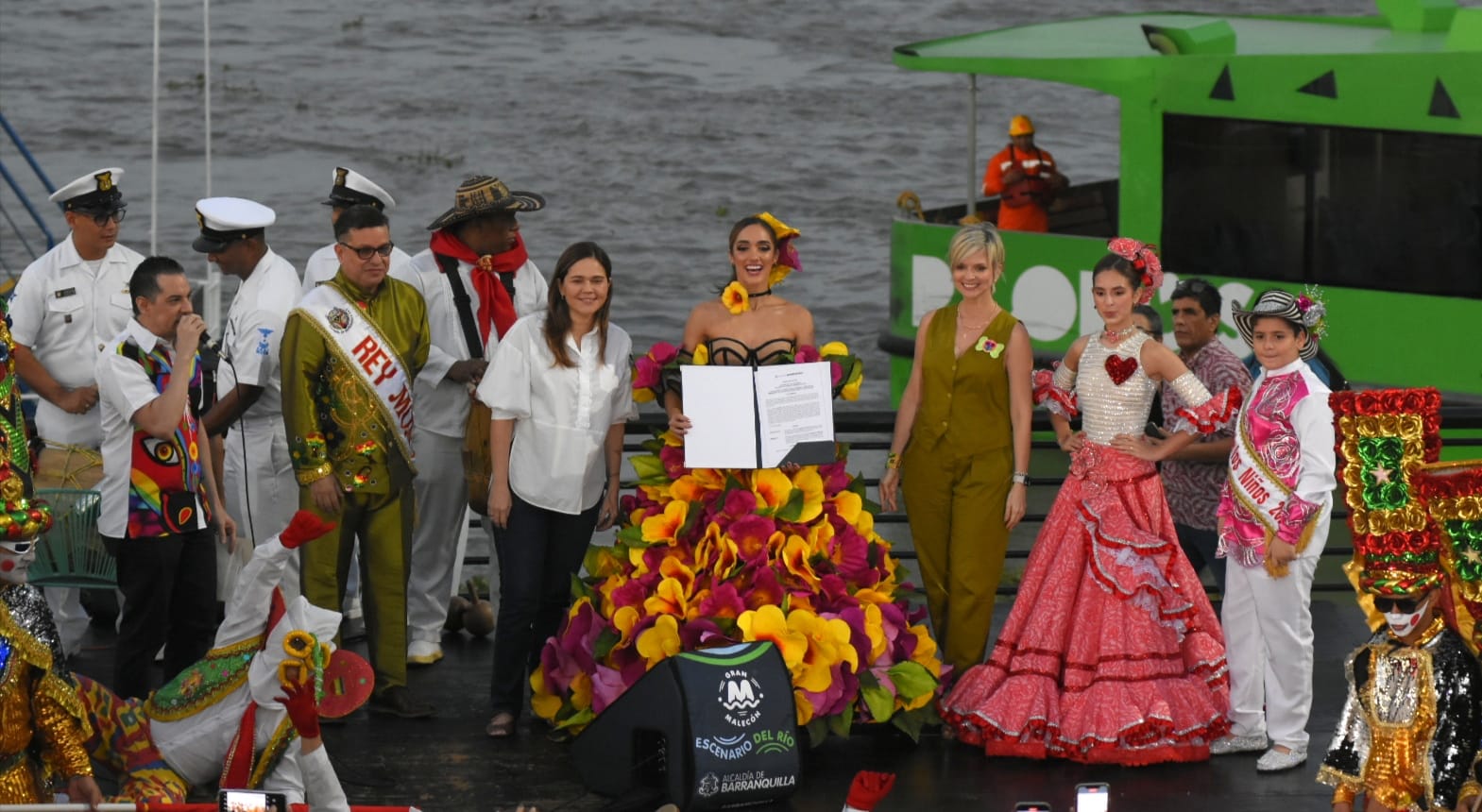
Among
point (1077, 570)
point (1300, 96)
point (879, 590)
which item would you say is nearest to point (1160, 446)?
point (1077, 570)

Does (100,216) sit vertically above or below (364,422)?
above

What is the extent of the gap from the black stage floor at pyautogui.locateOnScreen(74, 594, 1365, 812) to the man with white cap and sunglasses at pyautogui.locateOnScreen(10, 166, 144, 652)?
4.64ft

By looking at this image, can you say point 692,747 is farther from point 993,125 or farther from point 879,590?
point 993,125

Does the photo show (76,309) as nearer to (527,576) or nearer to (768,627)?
(527,576)

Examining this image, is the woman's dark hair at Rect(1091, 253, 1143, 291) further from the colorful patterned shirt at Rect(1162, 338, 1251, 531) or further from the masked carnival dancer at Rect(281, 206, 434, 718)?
the masked carnival dancer at Rect(281, 206, 434, 718)

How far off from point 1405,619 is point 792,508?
2.10 m

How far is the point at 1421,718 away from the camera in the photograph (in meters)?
4.08

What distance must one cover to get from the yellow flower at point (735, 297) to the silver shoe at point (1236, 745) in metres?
1.86

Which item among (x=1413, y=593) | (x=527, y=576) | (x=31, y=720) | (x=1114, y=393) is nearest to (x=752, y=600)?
(x=527, y=576)

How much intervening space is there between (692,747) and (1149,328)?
6.78 ft

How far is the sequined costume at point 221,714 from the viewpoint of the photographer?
4848 millimetres

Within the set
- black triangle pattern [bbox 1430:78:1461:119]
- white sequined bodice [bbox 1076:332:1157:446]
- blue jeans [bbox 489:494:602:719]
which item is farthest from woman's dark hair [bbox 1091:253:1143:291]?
black triangle pattern [bbox 1430:78:1461:119]

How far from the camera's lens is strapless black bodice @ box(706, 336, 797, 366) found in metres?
5.96

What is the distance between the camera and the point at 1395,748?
411 cm
